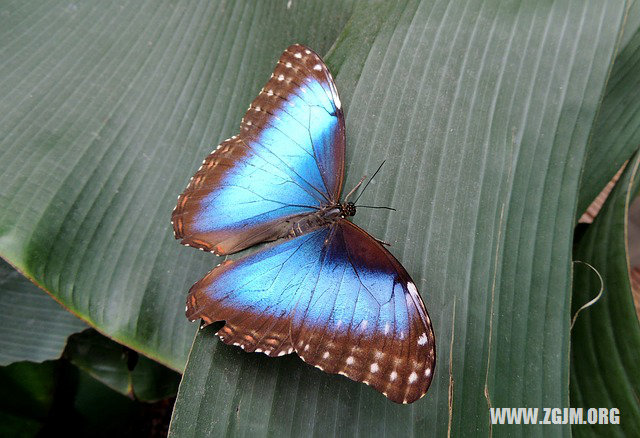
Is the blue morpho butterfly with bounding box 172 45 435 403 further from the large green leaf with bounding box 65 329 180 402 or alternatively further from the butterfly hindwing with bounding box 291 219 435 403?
the large green leaf with bounding box 65 329 180 402

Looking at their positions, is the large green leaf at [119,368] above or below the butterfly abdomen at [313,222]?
below

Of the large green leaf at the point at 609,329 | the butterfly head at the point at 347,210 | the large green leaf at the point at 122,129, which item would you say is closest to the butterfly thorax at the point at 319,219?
the butterfly head at the point at 347,210

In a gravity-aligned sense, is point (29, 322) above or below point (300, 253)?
below

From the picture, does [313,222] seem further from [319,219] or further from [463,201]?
[463,201]

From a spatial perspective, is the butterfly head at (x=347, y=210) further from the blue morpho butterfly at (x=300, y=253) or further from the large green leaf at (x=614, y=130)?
the large green leaf at (x=614, y=130)

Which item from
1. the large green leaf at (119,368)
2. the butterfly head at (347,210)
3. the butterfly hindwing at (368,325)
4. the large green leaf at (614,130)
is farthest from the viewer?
the large green leaf at (119,368)

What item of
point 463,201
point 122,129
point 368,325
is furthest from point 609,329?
point 122,129
